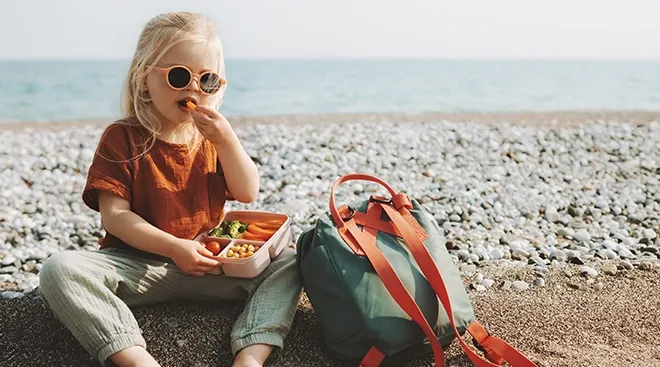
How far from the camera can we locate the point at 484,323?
3127mm

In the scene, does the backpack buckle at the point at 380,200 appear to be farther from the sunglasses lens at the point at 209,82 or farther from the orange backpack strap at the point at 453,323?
the sunglasses lens at the point at 209,82

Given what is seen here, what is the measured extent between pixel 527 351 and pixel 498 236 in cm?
193

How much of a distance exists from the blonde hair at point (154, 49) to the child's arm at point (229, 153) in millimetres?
222

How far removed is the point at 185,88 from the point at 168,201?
1.68ft

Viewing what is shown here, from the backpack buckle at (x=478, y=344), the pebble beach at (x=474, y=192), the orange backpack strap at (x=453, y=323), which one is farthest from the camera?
the pebble beach at (x=474, y=192)

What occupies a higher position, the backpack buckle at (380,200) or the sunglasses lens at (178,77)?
the sunglasses lens at (178,77)

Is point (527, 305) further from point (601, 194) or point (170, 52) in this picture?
point (601, 194)

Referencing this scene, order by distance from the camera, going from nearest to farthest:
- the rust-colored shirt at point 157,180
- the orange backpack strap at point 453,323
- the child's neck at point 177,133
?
the orange backpack strap at point 453,323 < the rust-colored shirt at point 157,180 < the child's neck at point 177,133

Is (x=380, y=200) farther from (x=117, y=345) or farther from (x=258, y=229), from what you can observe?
(x=117, y=345)

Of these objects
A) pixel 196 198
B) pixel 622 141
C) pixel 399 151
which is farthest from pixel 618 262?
pixel 622 141

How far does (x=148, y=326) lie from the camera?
2.93 meters

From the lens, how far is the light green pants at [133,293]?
259cm

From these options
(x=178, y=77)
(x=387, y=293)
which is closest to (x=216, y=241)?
(x=178, y=77)

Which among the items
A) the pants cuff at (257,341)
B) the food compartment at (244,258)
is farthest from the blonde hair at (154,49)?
the pants cuff at (257,341)
